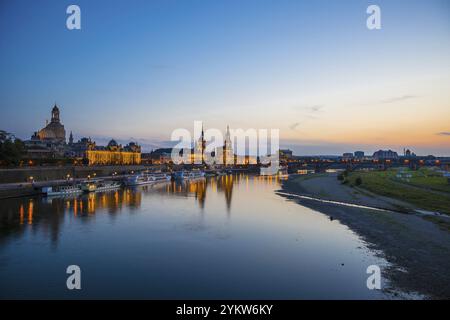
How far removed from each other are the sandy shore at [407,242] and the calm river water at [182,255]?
116 centimetres

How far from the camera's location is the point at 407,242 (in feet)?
69.4

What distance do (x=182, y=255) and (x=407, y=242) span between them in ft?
44.6

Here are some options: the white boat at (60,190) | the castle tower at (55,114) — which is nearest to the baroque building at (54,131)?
the castle tower at (55,114)

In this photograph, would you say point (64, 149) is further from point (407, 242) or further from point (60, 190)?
point (407, 242)

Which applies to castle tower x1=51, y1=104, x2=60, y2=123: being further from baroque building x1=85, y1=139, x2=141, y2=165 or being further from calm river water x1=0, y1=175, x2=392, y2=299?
calm river water x1=0, y1=175, x2=392, y2=299

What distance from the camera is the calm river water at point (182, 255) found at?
14.9 m

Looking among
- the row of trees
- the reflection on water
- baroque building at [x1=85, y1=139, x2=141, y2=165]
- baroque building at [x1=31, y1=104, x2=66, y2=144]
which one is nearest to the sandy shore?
the reflection on water

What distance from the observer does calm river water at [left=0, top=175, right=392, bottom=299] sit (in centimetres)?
1488

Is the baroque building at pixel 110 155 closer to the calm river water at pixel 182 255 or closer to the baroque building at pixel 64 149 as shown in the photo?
the baroque building at pixel 64 149

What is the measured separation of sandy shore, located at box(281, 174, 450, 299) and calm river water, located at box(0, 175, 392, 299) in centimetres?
116
